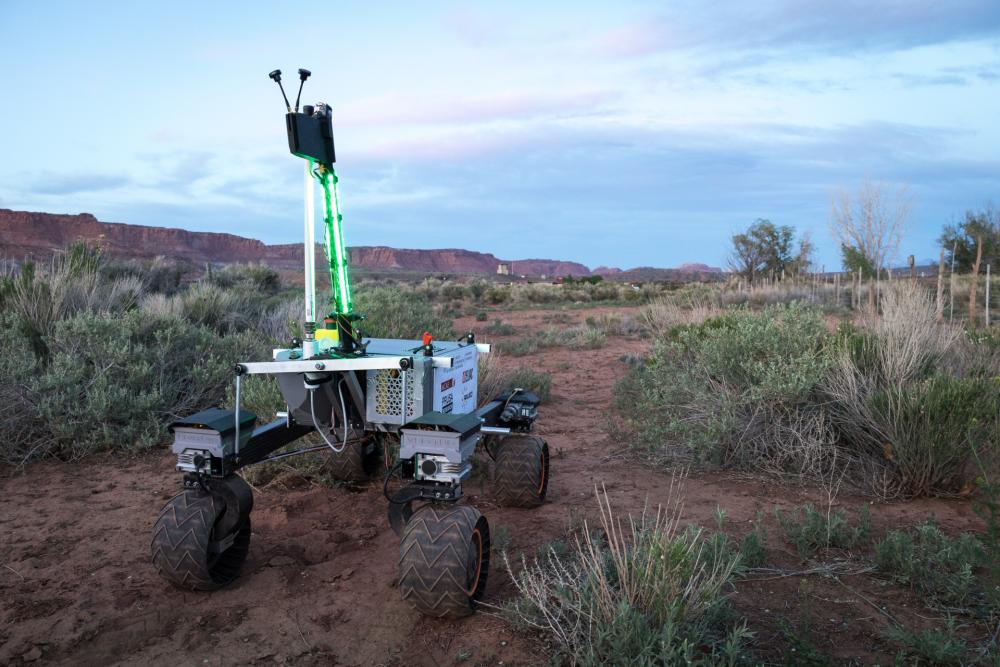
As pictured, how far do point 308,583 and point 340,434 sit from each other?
0.86 m

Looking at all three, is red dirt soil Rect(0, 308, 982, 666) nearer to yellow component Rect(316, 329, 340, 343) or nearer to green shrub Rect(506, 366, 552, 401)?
yellow component Rect(316, 329, 340, 343)

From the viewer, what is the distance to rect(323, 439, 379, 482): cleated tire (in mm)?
5574

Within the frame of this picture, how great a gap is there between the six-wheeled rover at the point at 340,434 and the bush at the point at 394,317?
3220 mm

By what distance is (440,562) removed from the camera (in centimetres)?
318

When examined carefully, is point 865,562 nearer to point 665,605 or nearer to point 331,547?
point 665,605

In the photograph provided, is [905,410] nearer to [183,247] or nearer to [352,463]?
[352,463]

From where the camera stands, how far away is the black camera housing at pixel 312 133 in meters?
3.33

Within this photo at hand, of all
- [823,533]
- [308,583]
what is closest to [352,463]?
[308,583]

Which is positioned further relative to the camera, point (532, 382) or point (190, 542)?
point (532, 382)

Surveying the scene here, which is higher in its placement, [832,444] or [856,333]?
[856,333]

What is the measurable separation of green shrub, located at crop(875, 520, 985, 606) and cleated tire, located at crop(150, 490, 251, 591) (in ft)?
12.2

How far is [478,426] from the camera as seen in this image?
3.48m

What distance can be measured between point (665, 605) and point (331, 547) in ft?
7.80

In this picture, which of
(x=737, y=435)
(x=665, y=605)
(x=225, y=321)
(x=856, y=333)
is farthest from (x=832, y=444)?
(x=225, y=321)
